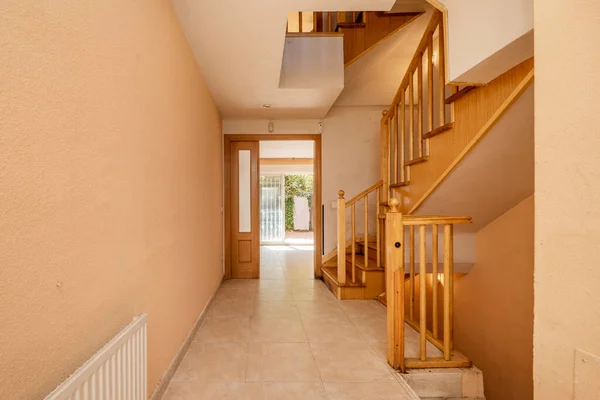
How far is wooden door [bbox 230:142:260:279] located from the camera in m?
4.75

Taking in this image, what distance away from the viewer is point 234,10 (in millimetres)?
2082

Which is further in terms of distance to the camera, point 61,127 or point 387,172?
point 387,172

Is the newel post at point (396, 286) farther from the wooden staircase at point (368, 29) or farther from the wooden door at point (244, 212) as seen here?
the wooden door at point (244, 212)

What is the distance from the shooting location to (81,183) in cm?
103

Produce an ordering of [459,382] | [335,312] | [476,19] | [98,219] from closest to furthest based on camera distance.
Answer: [98,219], [476,19], [459,382], [335,312]

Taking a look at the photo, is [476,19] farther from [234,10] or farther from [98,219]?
[98,219]

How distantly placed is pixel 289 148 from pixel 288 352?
556 cm

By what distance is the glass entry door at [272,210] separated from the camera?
942 cm

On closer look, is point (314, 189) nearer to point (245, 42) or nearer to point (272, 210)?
point (245, 42)

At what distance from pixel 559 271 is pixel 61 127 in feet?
4.86

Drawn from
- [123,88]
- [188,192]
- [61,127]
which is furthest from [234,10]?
[61,127]

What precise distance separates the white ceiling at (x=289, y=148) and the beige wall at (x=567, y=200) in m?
5.60

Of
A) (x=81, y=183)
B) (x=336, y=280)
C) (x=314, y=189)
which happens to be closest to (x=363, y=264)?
(x=336, y=280)

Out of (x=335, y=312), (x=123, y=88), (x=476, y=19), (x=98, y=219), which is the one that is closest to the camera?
(x=98, y=219)
